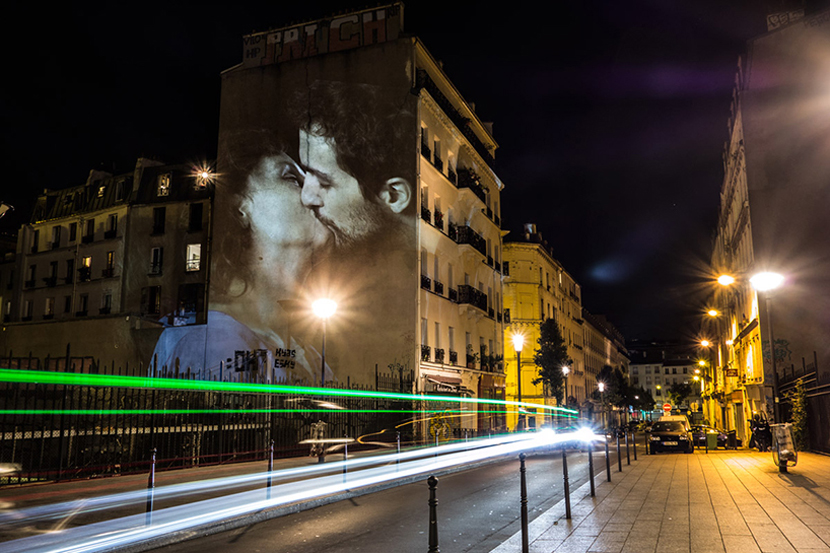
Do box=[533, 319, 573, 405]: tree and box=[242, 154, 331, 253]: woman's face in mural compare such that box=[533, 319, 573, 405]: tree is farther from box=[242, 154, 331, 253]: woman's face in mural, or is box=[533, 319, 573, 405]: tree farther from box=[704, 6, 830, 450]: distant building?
box=[242, 154, 331, 253]: woman's face in mural

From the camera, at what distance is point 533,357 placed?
59.3m

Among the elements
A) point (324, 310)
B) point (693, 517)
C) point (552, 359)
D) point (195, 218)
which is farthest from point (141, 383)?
point (552, 359)

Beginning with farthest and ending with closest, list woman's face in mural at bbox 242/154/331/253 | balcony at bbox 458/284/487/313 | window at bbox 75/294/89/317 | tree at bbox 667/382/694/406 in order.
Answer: tree at bbox 667/382/694/406 < window at bbox 75/294/89/317 < balcony at bbox 458/284/487/313 < woman's face in mural at bbox 242/154/331/253

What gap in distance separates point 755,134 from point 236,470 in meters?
28.8

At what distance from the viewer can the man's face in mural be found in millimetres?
33188

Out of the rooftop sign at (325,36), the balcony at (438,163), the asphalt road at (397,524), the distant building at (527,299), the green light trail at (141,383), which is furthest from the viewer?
the distant building at (527,299)

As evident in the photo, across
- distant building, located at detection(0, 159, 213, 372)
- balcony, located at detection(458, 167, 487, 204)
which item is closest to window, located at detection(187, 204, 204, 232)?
distant building, located at detection(0, 159, 213, 372)

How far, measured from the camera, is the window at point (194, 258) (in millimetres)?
38656

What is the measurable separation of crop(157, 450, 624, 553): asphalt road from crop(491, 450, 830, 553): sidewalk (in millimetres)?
717

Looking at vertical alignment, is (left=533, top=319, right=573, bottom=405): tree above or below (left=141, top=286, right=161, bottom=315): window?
below

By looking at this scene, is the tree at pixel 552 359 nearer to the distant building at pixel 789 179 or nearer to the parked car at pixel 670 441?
the distant building at pixel 789 179

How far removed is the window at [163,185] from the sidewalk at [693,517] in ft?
108

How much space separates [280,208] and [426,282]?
8.34m

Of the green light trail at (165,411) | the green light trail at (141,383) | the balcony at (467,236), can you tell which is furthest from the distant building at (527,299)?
the green light trail at (141,383)
